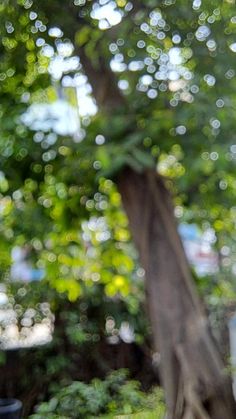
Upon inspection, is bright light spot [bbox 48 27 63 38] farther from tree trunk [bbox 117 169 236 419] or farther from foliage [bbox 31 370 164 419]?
foliage [bbox 31 370 164 419]

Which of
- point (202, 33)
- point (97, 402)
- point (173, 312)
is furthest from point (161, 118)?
point (97, 402)

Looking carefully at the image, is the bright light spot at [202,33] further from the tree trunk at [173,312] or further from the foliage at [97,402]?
the foliage at [97,402]

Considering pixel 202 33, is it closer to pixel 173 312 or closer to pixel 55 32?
pixel 55 32

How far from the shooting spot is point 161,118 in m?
2.22

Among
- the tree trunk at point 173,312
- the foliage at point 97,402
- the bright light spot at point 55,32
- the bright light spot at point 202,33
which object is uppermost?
the bright light spot at point 55,32

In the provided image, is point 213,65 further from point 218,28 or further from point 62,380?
point 62,380

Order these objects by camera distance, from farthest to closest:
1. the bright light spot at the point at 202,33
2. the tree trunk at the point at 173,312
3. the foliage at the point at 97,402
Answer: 1. the foliage at the point at 97,402
2. the tree trunk at the point at 173,312
3. the bright light spot at the point at 202,33

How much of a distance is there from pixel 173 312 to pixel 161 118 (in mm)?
748

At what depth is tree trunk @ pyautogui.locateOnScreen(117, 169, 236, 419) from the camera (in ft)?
7.19

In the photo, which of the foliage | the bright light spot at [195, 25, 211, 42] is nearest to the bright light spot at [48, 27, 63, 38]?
the bright light spot at [195, 25, 211, 42]

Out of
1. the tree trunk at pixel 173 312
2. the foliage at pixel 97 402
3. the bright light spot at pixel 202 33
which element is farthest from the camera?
the foliage at pixel 97 402

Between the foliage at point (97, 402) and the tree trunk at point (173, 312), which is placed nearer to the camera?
the tree trunk at point (173, 312)

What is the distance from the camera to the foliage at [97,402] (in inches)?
101

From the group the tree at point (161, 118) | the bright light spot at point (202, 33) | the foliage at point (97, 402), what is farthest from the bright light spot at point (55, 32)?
the foliage at point (97, 402)
